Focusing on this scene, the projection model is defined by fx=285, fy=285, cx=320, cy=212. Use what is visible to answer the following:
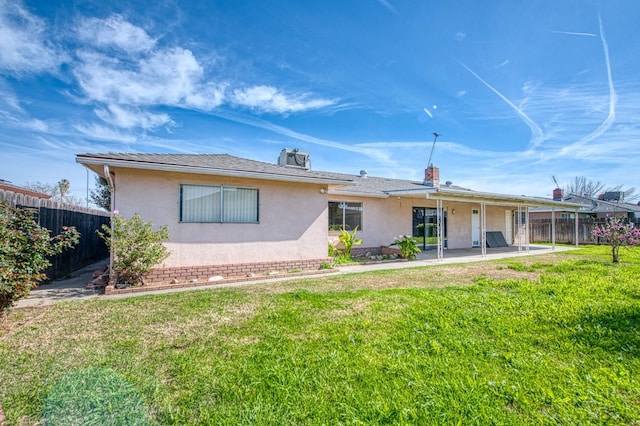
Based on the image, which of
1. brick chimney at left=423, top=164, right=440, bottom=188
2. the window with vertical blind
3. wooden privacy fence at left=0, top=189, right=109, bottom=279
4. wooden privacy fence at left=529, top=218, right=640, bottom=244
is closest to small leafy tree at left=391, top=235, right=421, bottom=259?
the window with vertical blind

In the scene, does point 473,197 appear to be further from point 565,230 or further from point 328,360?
point 565,230

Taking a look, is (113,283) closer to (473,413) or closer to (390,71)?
(473,413)

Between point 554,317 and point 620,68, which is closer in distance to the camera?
point 554,317

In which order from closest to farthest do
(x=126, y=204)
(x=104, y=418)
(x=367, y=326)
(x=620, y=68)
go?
1. (x=104, y=418)
2. (x=367, y=326)
3. (x=126, y=204)
4. (x=620, y=68)

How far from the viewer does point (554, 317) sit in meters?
4.77

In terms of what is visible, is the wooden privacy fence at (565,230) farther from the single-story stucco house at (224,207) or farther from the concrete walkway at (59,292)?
the concrete walkway at (59,292)

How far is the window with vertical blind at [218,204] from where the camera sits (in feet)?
26.3

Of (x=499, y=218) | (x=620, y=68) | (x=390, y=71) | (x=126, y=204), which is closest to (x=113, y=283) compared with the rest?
(x=126, y=204)

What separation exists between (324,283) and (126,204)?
5.52 meters

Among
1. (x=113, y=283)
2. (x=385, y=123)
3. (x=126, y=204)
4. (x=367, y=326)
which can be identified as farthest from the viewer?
(x=385, y=123)

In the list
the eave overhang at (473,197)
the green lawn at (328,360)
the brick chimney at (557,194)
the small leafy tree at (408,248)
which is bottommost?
the green lawn at (328,360)

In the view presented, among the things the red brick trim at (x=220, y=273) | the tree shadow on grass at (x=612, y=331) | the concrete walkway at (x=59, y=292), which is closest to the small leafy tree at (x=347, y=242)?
the red brick trim at (x=220, y=273)

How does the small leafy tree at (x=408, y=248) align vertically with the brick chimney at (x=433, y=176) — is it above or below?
below

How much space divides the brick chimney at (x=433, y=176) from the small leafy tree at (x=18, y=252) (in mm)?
17887
